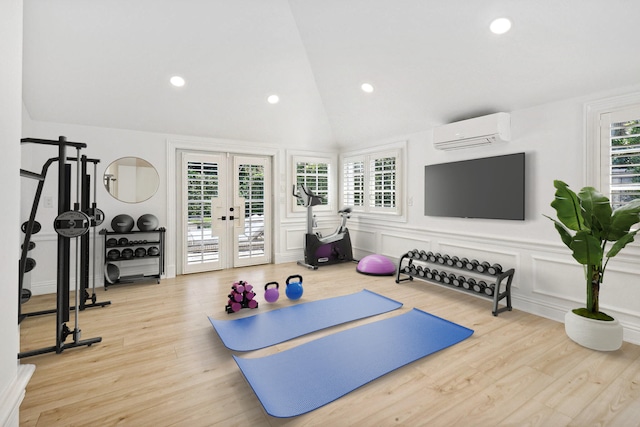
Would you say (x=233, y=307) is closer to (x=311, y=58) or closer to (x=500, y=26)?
→ (x=311, y=58)

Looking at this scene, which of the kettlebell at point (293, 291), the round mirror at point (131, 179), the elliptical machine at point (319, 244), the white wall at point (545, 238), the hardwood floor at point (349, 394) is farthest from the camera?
the elliptical machine at point (319, 244)

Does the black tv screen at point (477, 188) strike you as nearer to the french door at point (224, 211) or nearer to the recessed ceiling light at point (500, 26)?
the recessed ceiling light at point (500, 26)

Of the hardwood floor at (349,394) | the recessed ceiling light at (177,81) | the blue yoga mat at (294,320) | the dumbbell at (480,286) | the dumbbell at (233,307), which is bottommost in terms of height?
the hardwood floor at (349,394)

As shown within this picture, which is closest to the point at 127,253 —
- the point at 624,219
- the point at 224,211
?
the point at 224,211

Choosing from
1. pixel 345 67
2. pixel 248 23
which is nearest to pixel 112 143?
pixel 248 23

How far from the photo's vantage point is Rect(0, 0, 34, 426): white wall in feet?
3.02

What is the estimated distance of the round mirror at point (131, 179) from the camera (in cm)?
441

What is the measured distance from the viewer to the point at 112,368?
2270 mm

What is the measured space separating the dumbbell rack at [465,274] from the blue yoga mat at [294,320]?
816mm

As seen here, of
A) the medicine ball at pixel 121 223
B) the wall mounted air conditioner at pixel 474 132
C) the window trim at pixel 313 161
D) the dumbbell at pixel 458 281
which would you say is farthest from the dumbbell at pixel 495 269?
the medicine ball at pixel 121 223

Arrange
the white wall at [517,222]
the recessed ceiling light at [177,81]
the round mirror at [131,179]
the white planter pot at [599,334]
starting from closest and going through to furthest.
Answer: the white planter pot at [599,334] → the white wall at [517,222] → the recessed ceiling light at [177,81] → the round mirror at [131,179]

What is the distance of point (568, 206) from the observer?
265 cm

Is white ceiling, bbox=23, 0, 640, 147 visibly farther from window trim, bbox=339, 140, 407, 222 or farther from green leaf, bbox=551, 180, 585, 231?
green leaf, bbox=551, 180, 585, 231

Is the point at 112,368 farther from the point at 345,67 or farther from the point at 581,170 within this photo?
the point at 581,170
